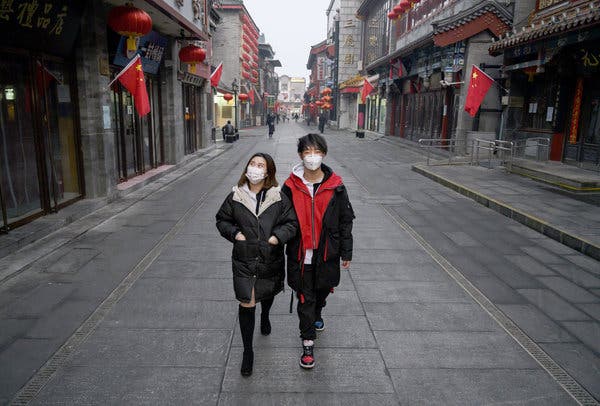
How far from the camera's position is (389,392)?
3336mm

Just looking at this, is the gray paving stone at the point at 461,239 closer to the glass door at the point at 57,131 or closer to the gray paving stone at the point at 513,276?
the gray paving stone at the point at 513,276

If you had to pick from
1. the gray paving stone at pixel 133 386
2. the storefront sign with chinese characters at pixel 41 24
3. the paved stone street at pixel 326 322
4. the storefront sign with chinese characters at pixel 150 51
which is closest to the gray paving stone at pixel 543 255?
the paved stone street at pixel 326 322

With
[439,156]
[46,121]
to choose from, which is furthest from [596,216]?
[439,156]

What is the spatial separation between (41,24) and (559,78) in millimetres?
13316

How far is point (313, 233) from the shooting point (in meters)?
3.61

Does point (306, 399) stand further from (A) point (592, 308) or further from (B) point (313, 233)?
(A) point (592, 308)

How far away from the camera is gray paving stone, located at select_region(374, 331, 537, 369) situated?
3.73m

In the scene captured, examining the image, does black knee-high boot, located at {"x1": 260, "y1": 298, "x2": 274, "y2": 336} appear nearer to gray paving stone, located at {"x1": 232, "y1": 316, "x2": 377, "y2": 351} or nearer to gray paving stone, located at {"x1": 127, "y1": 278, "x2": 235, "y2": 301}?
gray paving stone, located at {"x1": 232, "y1": 316, "x2": 377, "y2": 351}

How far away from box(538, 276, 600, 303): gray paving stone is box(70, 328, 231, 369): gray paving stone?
3743 millimetres

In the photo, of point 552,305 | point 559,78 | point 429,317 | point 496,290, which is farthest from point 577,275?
point 559,78

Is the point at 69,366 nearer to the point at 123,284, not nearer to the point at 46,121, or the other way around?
the point at 123,284

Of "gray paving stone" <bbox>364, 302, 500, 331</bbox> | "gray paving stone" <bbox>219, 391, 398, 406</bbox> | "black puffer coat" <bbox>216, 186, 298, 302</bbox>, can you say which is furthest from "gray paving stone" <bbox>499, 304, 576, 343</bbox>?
"black puffer coat" <bbox>216, 186, 298, 302</bbox>

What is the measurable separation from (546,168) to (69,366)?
12311 millimetres

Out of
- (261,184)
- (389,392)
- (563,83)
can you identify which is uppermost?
(563,83)
